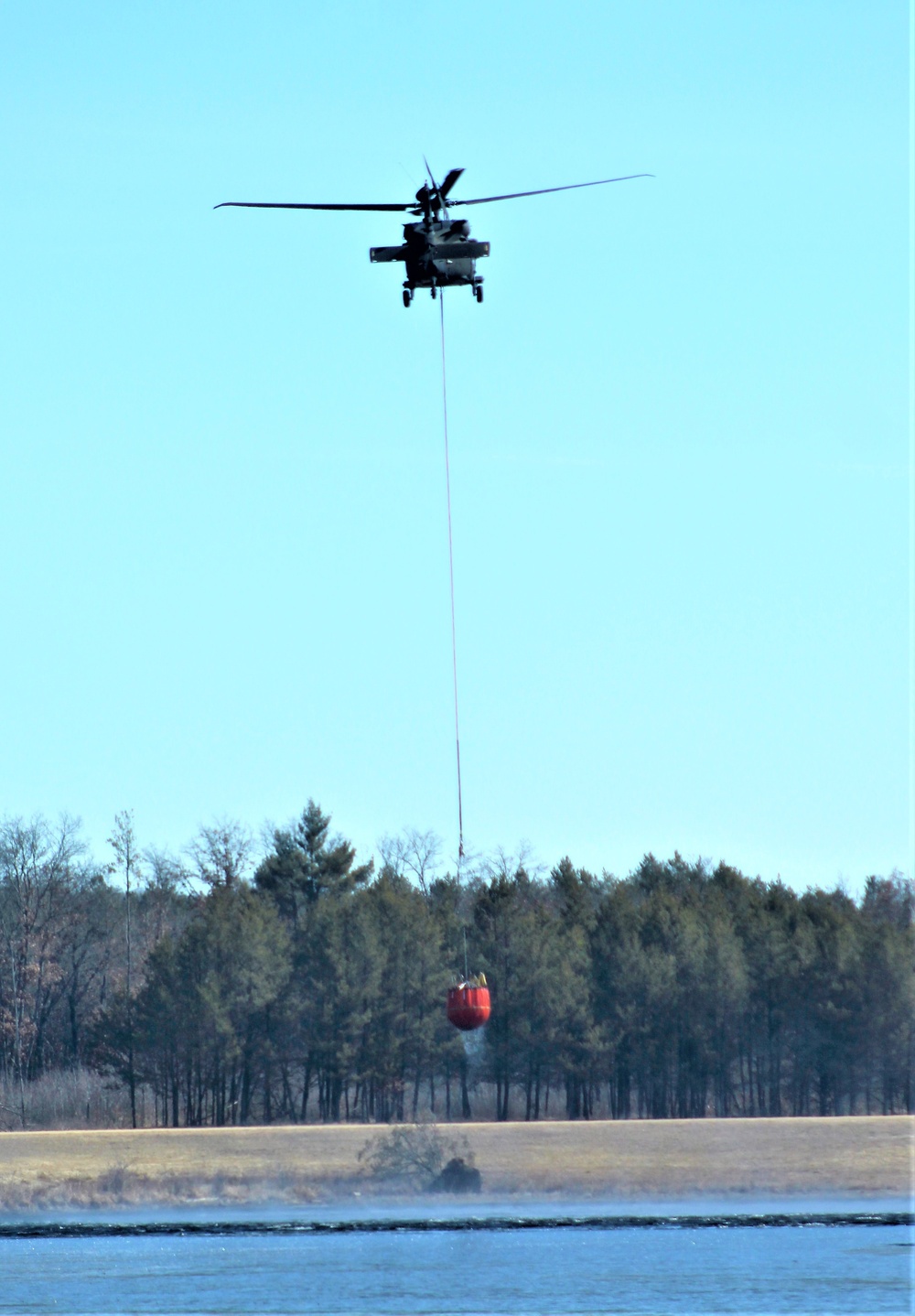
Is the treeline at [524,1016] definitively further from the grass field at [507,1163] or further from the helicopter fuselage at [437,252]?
the helicopter fuselage at [437,252]

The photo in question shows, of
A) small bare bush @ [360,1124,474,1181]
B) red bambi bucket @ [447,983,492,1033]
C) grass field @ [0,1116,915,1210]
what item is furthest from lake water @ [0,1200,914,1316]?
red bambi bucket @ [447,983,492,1033]

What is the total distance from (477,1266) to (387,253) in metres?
25.8

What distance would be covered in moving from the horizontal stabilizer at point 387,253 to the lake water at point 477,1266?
2094cm

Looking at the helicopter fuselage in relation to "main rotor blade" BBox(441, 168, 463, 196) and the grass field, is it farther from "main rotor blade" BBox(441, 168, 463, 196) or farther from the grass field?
the grass field

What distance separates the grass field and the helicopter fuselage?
32.6 m

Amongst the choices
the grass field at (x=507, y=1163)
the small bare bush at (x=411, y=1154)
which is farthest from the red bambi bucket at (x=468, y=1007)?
the small bare bush at (x=411, y=1154)

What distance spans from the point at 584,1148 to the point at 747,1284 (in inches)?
527

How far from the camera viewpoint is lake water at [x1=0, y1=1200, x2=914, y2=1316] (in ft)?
120

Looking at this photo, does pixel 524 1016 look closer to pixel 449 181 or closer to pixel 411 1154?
pixel 411 1154

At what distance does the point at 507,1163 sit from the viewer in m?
51.2

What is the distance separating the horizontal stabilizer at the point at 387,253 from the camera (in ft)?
77.5

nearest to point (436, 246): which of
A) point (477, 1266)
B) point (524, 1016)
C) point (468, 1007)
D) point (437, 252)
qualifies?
point (437, 252)

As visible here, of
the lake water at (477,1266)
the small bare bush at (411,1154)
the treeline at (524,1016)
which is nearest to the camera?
the lake water at (477,1266)

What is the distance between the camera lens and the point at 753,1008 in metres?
67.2
